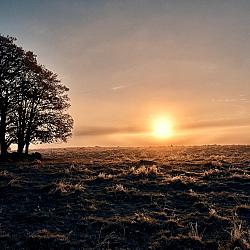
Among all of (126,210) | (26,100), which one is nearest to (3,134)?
(26,100)

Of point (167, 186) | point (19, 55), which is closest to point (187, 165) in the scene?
point (167, 186)

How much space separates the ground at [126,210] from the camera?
49.3 feet

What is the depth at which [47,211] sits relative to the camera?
1897cm

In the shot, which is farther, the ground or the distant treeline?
the distant treeline

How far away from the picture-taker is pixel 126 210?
1933 cm

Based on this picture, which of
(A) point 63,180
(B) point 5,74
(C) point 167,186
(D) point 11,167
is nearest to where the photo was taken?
(C) point 167,186

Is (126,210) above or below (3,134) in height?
below

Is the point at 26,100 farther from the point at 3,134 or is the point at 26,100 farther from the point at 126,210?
the point at 126,210

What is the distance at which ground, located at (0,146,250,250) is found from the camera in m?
15.0

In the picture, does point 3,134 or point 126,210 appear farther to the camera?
point 3,134

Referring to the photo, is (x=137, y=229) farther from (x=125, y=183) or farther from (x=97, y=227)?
(x=125, y=183)

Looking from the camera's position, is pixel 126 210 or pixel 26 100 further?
pixel 26 100

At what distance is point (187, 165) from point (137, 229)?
59.1 ft

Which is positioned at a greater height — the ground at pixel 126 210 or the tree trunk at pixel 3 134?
the tree trunk at pixel 3 134
